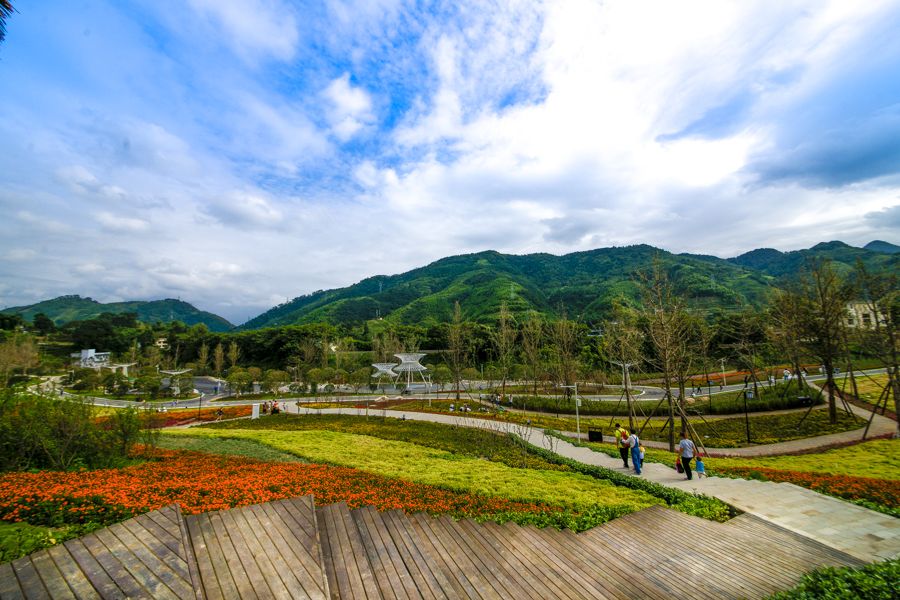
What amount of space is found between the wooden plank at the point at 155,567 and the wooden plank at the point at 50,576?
0.57 meters

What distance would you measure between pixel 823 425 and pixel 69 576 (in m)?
28.7

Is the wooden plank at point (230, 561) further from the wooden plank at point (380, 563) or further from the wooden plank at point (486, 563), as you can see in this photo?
the wooden plank at point (486, 563)

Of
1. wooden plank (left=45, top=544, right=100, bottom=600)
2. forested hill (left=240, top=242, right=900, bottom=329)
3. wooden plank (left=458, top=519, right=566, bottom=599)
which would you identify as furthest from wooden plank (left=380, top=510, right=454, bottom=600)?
forested hill (left=240, top=242, right=900, bottom=329)

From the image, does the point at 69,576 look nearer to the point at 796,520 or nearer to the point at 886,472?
the point at 796,520

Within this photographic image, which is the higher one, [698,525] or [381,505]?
[381,505]

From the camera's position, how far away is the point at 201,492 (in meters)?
8.04

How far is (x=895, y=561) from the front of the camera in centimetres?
534

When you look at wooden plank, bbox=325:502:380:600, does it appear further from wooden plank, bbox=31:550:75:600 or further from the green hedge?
the green hedge

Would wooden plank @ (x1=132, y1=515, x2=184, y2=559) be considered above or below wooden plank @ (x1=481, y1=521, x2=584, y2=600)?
above

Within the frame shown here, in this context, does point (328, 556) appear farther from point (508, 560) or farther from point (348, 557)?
point (508, 560)

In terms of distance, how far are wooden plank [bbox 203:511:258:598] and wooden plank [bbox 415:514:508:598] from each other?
8.49 feet

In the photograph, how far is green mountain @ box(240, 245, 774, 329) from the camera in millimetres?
92812

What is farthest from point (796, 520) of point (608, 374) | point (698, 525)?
point (608, 374)

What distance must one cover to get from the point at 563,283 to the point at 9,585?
510 feet
